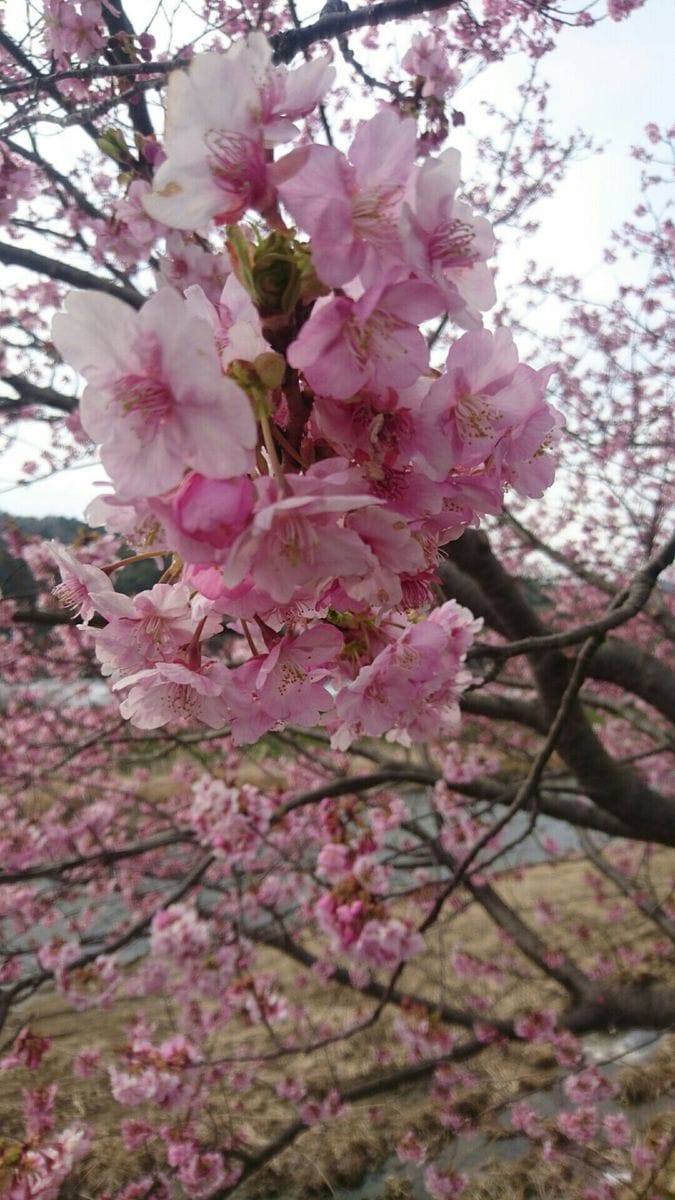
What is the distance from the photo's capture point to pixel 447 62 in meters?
3.01

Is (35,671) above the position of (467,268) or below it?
above

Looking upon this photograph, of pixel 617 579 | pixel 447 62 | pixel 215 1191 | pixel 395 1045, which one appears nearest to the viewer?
pixel 447 62

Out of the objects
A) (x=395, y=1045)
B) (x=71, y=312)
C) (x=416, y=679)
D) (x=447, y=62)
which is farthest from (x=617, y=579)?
(x=71, y=312)

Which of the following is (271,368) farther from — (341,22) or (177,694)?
(341,22)

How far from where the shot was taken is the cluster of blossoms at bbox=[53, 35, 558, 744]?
0.58 meters

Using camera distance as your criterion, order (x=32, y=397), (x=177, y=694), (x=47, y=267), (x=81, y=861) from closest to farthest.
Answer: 1. (x=177, y=694)
2. (x=47, y=267)
3. (x=81, y=861)
4. (x=32, y=397)

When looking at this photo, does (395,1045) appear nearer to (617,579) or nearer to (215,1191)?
(215,1191)

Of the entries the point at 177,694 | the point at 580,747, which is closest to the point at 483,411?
the point at 177,694

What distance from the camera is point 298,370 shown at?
0.63m

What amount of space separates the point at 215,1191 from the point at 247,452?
4266 millimetres

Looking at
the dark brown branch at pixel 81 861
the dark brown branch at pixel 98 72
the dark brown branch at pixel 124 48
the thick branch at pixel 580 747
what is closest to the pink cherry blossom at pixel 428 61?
the dark brown branch at pixel 124 48

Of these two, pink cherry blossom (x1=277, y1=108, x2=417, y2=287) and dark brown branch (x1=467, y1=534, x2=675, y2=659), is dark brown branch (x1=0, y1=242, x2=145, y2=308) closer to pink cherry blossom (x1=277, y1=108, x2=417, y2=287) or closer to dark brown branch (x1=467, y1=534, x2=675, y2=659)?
dark brown branch (x1=467, y1=534, x2=675, y2=659)

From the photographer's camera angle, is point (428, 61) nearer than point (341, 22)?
No

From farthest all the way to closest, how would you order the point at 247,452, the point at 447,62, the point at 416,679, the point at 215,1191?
the point at 215,1191
the point at 447,62
the point at 416,679
the point at 247,452
